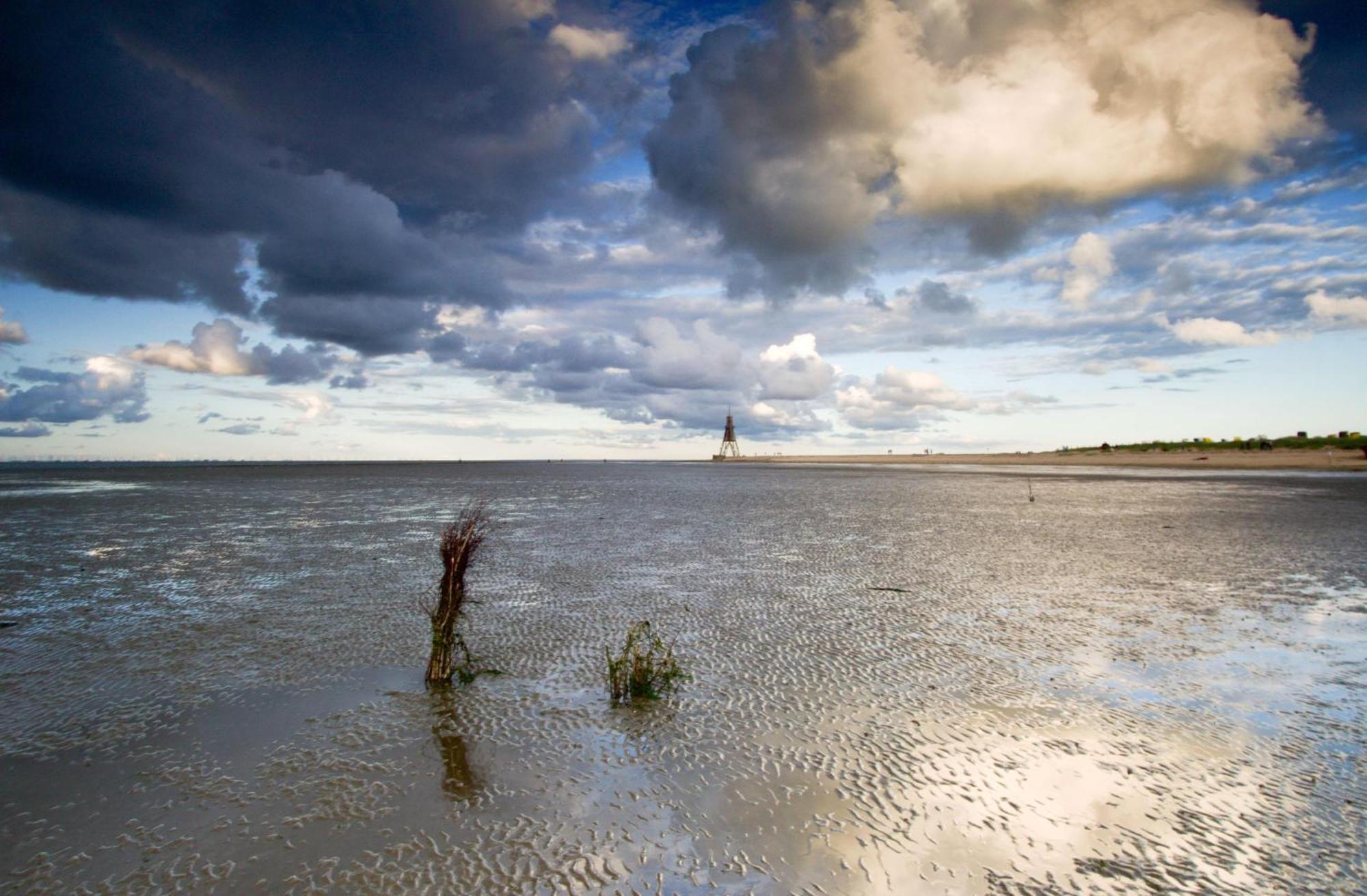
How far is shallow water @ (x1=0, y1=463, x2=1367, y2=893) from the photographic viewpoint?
4383 millimetres

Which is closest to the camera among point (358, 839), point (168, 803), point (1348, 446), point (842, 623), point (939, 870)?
point (939, 870)

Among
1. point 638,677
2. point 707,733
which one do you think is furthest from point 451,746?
point 707,733

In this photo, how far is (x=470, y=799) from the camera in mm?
5094

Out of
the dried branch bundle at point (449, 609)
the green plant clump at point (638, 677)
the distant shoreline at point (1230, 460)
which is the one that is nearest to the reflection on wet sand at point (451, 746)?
the dried branch bundle at point (449, 609)

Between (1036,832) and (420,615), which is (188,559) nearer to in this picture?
(420,615)

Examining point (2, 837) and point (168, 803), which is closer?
point (2, 837)

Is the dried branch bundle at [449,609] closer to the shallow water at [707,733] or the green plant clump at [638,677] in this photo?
the shallow water at [707,733]

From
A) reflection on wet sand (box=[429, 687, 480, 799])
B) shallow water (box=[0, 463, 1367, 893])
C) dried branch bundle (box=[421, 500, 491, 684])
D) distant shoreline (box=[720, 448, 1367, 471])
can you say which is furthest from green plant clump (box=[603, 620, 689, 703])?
distant shoreline (box=[720, 448, 1367, 471])

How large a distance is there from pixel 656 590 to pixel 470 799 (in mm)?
7943

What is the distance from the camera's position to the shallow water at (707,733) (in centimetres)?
438

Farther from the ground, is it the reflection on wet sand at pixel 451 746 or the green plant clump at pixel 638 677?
the green plant clump at pixel 638 677

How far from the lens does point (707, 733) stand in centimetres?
638

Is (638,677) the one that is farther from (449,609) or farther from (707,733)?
(449,609)

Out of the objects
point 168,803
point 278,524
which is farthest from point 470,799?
point 278,524
